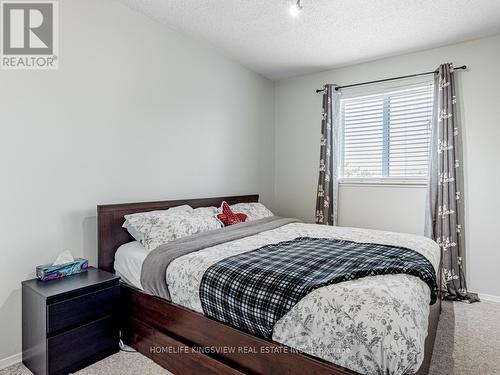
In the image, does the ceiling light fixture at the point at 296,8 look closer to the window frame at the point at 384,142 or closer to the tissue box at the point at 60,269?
the window frame at the point at 384,142

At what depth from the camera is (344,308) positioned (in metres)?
1.31

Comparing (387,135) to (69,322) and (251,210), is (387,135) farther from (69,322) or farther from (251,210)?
(69,322)

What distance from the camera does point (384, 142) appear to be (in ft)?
12.0

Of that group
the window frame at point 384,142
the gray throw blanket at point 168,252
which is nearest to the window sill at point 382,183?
the window frame at point 384,142

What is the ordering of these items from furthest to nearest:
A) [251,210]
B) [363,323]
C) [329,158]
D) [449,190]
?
[329,158] → [251,210] → [449,190] → [363,323]

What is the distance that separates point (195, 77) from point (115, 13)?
0.93m

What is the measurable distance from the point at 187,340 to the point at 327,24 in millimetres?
2803

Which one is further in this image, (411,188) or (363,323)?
(411,188)

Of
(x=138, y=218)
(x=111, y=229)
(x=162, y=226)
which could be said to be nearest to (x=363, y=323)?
(x=162, y=226)

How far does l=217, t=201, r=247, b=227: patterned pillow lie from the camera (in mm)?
2936

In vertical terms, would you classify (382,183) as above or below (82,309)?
above

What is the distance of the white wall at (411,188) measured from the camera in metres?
3.05

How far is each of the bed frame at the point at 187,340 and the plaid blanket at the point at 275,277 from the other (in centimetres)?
9

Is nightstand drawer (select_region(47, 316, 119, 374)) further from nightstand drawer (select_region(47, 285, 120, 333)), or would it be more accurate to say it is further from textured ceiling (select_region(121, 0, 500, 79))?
textured ceiling (select_region(121, 0, 500, 79))
